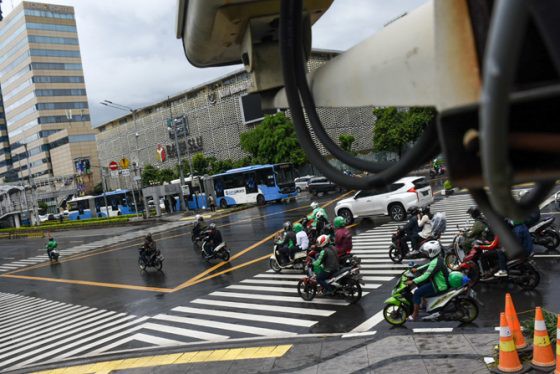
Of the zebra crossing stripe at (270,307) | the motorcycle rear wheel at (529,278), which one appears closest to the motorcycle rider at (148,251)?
the zebra crossing stripe at (270,307)

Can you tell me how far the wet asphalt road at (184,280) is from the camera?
8.85 meters

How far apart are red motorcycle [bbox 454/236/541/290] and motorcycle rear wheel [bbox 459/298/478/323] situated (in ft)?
3.83

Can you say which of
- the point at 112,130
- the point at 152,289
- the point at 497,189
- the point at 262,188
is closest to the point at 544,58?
the point at 497,189

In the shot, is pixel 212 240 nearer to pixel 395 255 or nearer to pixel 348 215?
pixel 348 215

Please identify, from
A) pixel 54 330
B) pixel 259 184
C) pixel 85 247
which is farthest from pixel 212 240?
pixel 259 184

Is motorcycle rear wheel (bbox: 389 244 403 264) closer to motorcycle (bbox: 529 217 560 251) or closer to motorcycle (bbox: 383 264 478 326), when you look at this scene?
motorcycle (bbox: 529 217 560 251)

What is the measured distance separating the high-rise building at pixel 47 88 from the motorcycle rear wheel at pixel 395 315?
317 ft

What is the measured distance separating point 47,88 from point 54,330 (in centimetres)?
10461

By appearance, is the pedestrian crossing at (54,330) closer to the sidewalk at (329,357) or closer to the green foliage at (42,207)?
the sidewalk at (329,357)

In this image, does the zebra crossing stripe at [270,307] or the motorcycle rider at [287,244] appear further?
the motorcycle rider at [287,244]

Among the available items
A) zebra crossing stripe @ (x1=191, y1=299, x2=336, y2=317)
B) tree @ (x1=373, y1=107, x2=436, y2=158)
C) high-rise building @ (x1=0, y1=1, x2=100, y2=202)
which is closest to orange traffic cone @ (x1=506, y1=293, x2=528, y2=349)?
zebra crossing stripe @ (x1=191, y1=299, x2=336, y2=317)

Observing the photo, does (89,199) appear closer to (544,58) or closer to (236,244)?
(236,244)

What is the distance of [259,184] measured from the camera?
39.3 metres

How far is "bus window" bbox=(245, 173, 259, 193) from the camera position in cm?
3947
